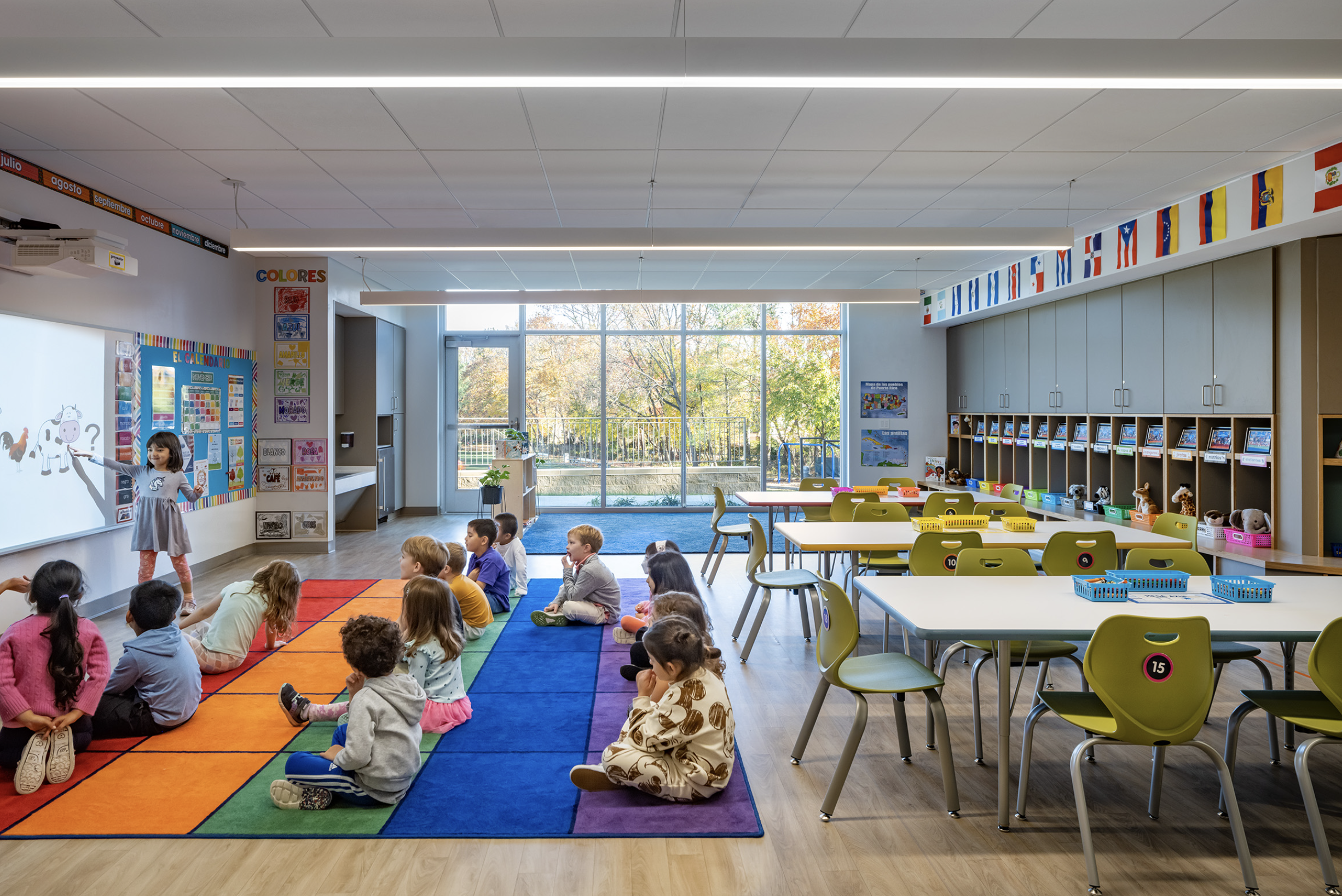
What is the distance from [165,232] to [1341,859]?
8.14 meters

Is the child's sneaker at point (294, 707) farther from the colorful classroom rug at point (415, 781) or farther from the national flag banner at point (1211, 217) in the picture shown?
the national flag banner at point (1211, 217)

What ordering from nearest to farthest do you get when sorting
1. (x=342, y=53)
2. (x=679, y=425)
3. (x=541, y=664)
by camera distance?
1. (x=342, y=53)
2. (x=541, y=664)
3. (x=679, y=425)

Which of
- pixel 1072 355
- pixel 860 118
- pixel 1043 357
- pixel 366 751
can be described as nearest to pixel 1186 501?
pixel 1072 355

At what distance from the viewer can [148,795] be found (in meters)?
3.06

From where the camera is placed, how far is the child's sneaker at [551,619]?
5570 mm

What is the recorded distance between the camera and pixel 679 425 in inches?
480

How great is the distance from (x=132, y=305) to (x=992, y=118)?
6187 millimetres

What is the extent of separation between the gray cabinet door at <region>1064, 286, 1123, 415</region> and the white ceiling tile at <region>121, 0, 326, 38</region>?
660cm

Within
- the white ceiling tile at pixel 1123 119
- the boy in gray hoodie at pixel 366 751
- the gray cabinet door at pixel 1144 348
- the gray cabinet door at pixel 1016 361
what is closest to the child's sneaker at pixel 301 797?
the boy in gray hoodie at pixel 366 751

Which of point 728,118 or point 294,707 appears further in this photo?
point 728,118

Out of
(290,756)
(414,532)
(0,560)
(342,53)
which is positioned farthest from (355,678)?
(414,532)

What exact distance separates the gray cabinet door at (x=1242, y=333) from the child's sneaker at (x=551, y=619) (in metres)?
4.98

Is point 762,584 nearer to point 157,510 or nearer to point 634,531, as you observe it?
point 157,510

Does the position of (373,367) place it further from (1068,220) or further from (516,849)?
(516,849)
